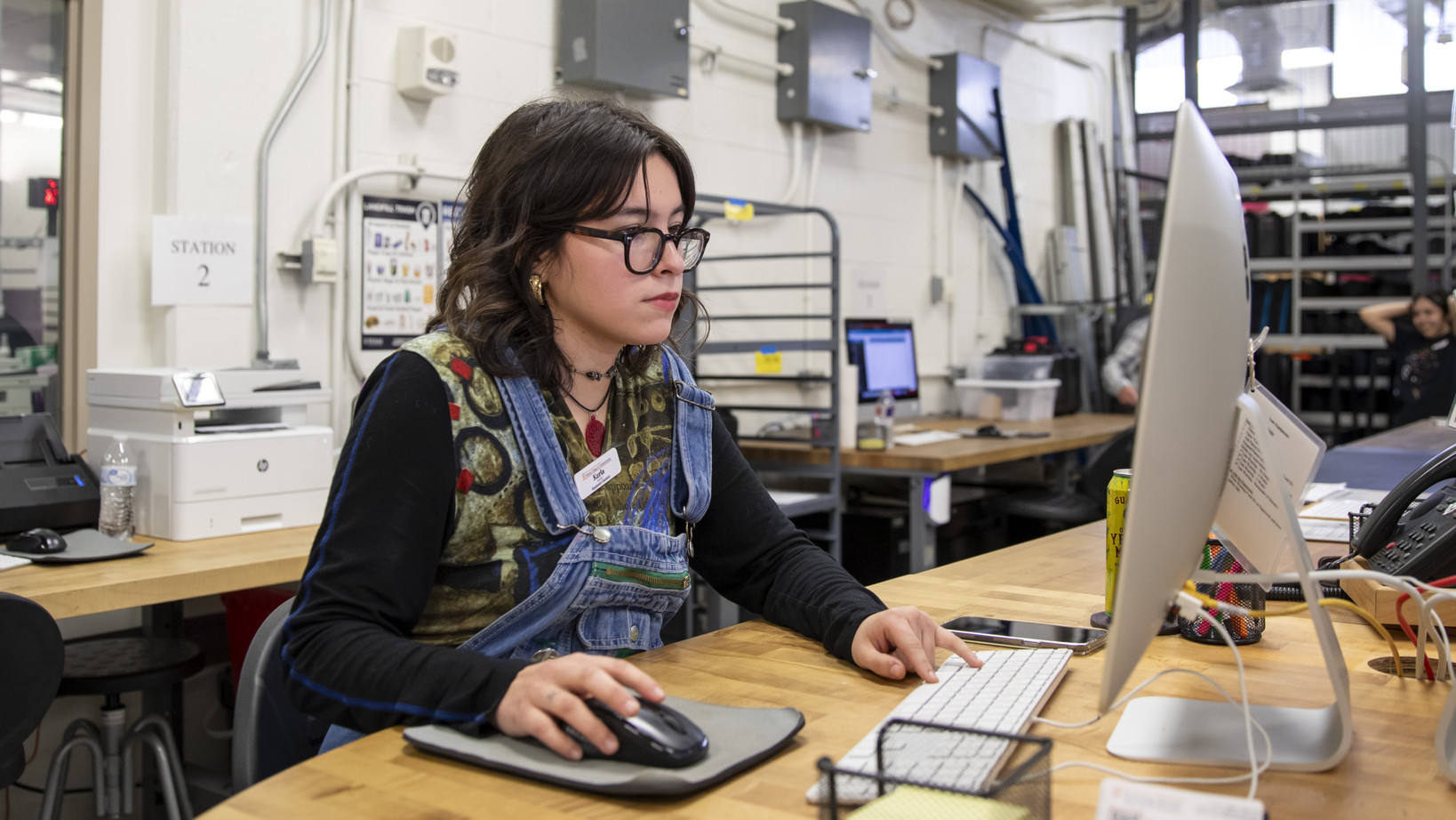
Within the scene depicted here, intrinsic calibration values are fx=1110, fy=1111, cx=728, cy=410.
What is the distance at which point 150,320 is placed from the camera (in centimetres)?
252

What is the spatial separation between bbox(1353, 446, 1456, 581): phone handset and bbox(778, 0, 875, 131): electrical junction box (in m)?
3.06

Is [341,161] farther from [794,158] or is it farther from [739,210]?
[794,158]

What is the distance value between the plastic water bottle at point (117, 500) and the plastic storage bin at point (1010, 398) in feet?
11.6

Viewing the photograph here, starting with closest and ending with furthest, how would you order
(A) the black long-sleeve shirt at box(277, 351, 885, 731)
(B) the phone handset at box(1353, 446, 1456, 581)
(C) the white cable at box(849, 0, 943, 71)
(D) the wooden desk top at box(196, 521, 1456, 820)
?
(D) the wooden desk top at box(196, 521, 1456, 820)
(A) the black long-sleeve shirt at box(277, 351, 885, 731)
(B) the phone handset at box(1353, 446, 1456, 581)
(C) the white cable at box(849, 0, 943, 71)

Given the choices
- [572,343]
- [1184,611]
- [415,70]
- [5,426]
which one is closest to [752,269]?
[415,70]

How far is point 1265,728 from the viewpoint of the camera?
0.90 m

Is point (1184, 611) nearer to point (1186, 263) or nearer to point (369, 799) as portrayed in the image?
point (1186, 263)

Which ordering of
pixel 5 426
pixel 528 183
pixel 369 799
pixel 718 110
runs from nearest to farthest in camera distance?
pixel 369 799
pixel 528 183
pixel 5 426
pixel 718 110

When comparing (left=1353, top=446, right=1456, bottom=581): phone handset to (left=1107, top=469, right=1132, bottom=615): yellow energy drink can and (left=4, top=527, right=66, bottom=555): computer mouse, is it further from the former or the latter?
(left=4, top=527, right=66, bottom=555): computer mouse

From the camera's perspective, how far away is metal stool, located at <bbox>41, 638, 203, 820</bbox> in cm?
199

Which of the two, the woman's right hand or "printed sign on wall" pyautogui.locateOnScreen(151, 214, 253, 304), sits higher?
"printed sign on wall" pyautogui.locateOnScreen(151, 214, 253, 304)

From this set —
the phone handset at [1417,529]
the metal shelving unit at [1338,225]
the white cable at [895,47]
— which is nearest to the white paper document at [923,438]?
the white cable at [895,47]

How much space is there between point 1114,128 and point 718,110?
149 inches

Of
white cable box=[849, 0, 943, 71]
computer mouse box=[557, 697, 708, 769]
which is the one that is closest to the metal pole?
white cable box=[849, 0, 943, 71]
